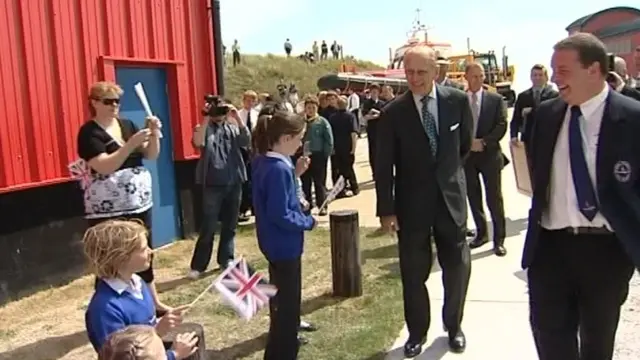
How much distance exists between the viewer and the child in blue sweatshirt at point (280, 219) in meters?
4.11

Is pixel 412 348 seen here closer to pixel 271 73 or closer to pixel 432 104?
pixel 432 104

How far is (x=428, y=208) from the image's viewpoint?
4.57m

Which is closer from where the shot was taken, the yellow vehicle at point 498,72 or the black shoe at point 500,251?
the black shoe at point 500,251

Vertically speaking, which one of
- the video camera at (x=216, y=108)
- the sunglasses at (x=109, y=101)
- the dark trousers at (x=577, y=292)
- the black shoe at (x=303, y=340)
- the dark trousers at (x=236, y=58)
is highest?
the dark trousers at (x=236, y=58)

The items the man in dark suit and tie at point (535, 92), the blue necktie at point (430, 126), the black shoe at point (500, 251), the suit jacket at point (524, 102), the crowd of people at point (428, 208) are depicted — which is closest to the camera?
the crowd of people at point (428, 208)

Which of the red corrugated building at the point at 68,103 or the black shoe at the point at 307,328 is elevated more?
the red corrugated building at the point at 68,103

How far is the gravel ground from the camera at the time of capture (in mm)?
4594

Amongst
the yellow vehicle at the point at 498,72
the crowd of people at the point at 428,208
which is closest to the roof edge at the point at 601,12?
the yellow vehicle at the point at 498,72

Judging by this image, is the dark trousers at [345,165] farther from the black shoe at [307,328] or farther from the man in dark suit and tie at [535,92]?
the black shoe at [307,328]

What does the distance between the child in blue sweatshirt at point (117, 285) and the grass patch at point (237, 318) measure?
2.14 metres

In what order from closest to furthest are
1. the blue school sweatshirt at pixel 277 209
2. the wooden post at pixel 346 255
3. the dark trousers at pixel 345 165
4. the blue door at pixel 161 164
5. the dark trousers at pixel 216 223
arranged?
the blue school sweatshirt at pixel 277 209, the wooden post at pixel 346 255, the dark trousers at pixel 216 223, the blue door at pixel 161 164, the dark trousers at pixel 345 165

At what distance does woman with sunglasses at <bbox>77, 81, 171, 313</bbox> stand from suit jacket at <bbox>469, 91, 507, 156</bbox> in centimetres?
362

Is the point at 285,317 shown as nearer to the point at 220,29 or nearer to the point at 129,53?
the point at 129,53

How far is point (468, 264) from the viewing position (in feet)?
15.8
